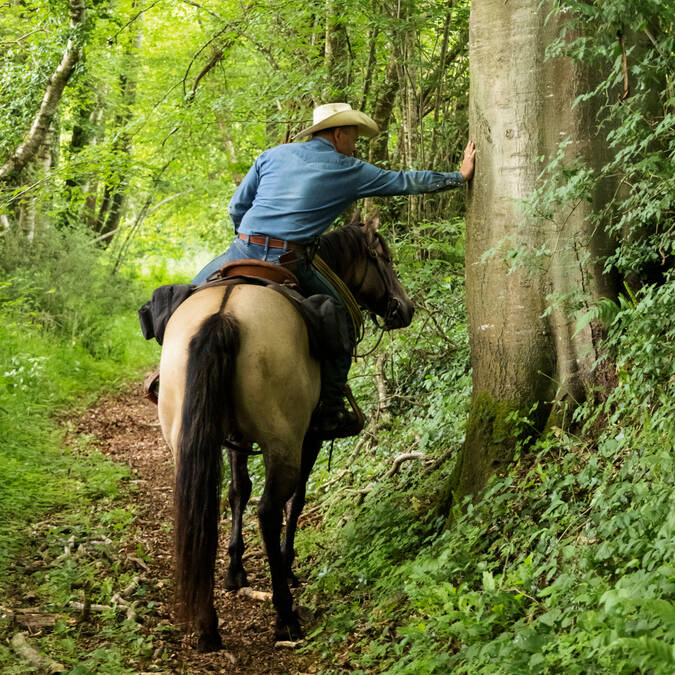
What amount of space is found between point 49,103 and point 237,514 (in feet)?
26.3

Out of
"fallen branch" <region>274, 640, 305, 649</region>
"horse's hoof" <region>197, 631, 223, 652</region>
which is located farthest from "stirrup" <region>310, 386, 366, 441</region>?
"horse's hoof" <region>197, 631, 223, 652</region>

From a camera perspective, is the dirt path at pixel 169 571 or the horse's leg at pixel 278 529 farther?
the horse's leg at pixel 278 529

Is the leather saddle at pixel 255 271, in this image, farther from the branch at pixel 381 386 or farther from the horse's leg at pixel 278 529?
the branch at pixel 381 386

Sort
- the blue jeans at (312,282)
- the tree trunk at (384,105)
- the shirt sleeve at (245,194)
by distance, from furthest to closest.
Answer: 1. the tree trunk at (384,105)
2. the shirt sleeve at (245,194)
3. the blue jeans at (312,282)

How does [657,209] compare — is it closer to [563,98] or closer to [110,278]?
[563,98]

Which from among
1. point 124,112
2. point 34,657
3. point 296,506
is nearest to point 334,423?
point 296,506

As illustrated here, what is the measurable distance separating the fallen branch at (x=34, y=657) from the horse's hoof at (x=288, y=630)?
1.18m

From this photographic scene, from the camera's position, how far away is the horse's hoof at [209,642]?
3893mm

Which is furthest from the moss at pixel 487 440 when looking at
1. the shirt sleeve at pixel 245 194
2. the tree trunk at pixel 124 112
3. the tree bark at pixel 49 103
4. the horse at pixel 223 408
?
the tree trunk at pixel 124 112

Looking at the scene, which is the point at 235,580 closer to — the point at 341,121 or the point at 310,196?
the point at 310,196

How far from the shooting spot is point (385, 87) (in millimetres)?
9578

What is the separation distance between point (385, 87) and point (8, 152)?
6754 millimetres

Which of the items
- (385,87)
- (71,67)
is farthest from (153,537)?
(71,67)

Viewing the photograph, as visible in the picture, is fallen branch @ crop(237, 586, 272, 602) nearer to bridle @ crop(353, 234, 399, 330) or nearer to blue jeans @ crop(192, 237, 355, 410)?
blue jeans @ crop(192, 237, 355, 410)
